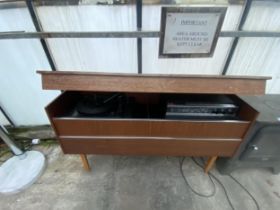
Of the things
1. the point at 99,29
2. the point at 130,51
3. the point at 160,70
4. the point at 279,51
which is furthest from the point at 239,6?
the point at 99,29

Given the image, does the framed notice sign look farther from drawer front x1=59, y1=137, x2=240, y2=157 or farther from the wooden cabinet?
drawer front x1=59, y1=137, x2=240, y2=157

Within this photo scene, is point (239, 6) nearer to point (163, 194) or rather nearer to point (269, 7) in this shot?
point (269, 7)

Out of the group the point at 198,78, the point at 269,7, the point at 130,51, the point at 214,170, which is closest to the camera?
the point at 198,78

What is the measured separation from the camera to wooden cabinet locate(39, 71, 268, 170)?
0.88m

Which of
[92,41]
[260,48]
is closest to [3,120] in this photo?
[92,41]

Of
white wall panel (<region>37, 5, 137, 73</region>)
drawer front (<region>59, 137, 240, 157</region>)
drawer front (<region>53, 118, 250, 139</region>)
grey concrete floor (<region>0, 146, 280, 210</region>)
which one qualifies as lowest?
grey concrete floor (<region>0, 146, 280, 210</region>)

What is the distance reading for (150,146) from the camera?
3.47ft

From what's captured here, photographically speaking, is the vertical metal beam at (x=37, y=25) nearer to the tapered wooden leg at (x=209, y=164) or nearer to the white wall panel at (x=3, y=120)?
the white wall panel at (x=3, y=120)

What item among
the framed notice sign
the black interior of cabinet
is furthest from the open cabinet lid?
the framed notice sign

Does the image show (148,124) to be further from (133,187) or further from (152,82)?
Answer: (133,187)

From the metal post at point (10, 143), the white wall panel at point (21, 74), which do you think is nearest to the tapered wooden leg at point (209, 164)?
the white wall panel at point (21, 74)

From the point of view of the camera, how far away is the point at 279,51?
1.16m

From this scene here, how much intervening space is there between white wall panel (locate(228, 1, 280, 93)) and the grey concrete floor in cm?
82

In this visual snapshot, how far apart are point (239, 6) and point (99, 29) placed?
2.75 ft
